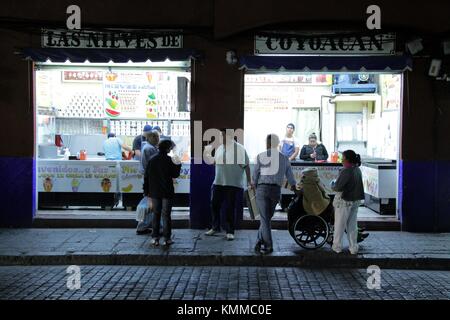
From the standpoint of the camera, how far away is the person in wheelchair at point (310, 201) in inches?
353

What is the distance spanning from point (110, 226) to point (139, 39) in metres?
3.58

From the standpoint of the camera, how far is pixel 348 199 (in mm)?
8805

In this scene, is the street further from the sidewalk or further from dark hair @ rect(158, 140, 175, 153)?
dark hair @ rect(158, 140, 175, 153)

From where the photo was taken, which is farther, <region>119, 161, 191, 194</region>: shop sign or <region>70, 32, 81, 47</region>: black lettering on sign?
<region>119, 161, 191, 194</region>: shop sign

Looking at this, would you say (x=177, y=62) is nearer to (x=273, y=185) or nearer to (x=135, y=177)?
(x=135, y=177)

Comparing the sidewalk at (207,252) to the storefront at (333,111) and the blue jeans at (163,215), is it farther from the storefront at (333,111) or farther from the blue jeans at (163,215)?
the storefront at (333,111)

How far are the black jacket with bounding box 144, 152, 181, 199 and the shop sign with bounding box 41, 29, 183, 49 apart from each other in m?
2.59

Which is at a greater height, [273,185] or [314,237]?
[273,185]

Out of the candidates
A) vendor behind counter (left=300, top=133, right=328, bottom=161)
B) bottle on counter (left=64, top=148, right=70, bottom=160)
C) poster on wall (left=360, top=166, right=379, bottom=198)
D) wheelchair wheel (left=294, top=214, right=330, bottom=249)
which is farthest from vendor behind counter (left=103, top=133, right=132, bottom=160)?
poster on wall (left=360, top=166, right=379, bottom=198)

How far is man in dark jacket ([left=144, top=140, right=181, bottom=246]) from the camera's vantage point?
9.20m

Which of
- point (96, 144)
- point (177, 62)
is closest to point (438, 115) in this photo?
point (177, 62)

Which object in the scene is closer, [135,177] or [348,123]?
[135,177]

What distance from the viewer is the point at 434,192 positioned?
424 inches

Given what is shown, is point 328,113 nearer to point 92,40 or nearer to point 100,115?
point 100,115
